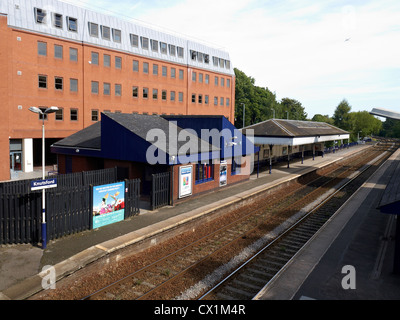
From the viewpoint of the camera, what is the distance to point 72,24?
37.5m

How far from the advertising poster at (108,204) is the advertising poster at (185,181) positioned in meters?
4.39

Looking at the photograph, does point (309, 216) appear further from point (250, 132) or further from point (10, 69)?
point (10, 69)

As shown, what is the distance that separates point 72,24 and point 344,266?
129ft

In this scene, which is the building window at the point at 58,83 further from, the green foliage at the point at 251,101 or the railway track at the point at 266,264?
the green foliage at the point at 251,101

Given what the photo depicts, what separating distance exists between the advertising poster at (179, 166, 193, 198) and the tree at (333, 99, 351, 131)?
293 ft

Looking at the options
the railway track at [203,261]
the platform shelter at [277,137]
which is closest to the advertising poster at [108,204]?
the railway track at [203,261]

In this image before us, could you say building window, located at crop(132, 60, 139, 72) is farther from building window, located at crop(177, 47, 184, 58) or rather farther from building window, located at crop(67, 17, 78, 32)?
building window, located at crop(177, 47, 184, 58)

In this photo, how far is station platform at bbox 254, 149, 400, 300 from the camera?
929cm

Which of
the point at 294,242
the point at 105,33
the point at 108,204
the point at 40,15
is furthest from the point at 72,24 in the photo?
the point at 294,242

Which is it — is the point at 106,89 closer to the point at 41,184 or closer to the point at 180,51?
the point at 180,51

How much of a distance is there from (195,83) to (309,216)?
42178 mm

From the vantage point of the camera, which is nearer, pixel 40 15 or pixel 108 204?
pixel 108 204

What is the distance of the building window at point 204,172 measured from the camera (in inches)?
828

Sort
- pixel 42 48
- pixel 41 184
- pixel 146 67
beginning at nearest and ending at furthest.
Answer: pixel 41 184, pixel 42 48, pixel 146 67
